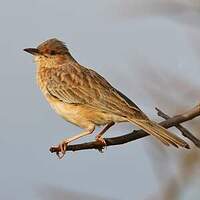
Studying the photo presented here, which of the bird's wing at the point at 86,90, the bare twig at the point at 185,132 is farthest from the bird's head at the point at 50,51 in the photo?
the bare twig at the point at 185,132

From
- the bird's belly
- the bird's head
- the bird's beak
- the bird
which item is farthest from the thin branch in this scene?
the bird's head

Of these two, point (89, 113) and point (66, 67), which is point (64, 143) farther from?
point (66, 67)

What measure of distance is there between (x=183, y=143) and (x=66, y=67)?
9.94ft

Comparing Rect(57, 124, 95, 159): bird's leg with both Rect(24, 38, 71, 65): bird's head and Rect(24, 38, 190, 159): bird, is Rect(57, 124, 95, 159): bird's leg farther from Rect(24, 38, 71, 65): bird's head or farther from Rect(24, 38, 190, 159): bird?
Rect(24, 38, 71, 65): bird's head

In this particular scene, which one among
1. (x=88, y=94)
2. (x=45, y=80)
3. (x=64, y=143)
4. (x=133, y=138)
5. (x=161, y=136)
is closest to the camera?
(x=133, y=138)

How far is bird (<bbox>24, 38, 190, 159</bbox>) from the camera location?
4.95m

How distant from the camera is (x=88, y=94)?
5.57 m

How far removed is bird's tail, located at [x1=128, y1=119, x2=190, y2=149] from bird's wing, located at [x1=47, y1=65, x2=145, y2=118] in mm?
536

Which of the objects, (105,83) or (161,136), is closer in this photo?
(161,136)

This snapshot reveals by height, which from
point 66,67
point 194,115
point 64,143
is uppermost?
point 66,67

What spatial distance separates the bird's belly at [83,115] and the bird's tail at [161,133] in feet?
1.84

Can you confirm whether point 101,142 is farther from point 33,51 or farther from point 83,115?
point 33,51

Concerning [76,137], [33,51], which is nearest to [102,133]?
[76,137]
